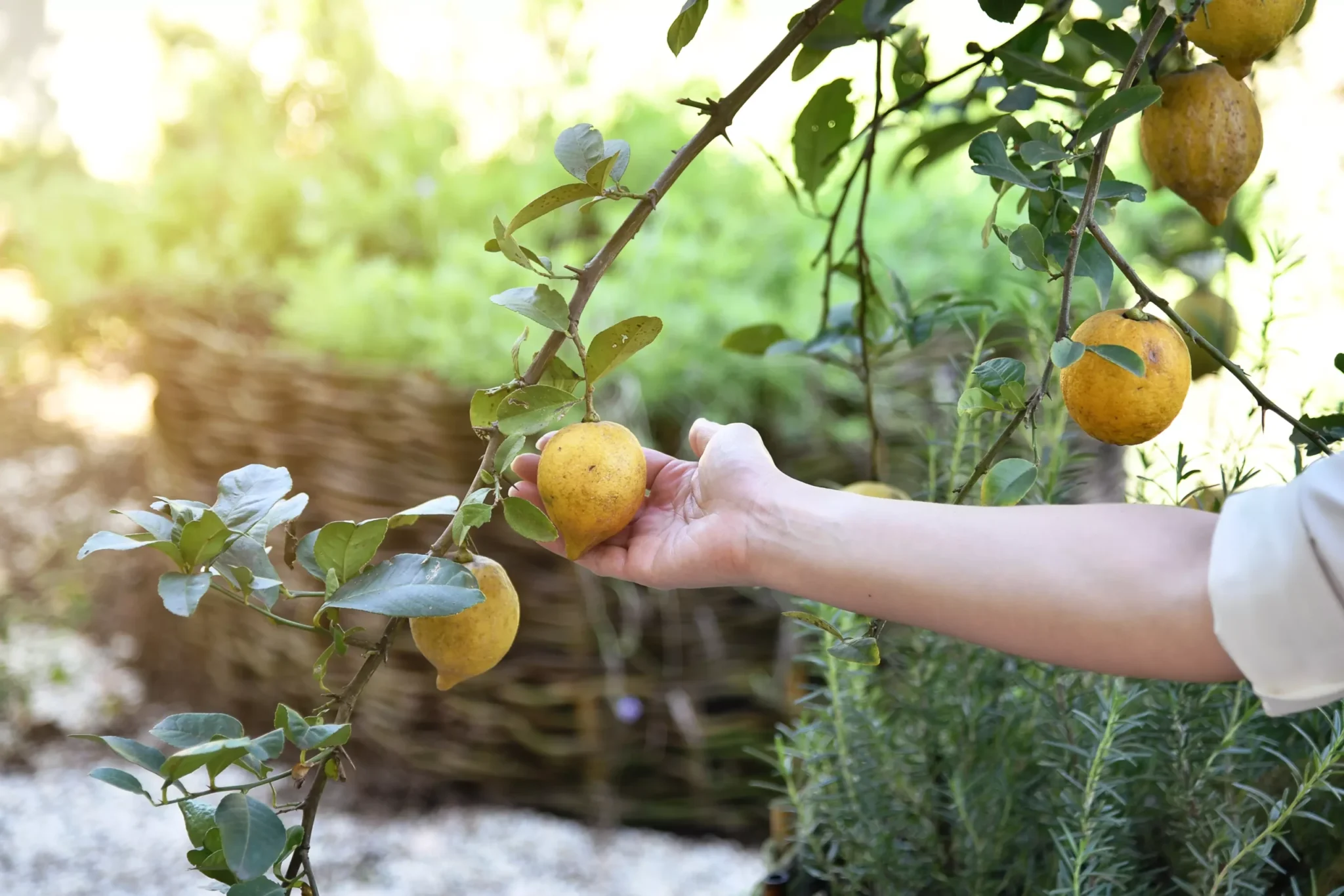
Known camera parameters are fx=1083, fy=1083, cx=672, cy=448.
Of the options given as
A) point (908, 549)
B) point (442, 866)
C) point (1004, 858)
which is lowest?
point (442, 866)

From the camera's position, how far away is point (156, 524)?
0.32 metres

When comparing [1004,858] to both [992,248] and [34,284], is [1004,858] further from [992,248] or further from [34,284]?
[34,284]

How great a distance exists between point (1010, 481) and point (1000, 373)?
3 centimetres

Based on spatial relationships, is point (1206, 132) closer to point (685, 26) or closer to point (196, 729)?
point (685, 26)

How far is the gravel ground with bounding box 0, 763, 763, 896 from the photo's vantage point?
1.09 metres

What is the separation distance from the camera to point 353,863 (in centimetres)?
113

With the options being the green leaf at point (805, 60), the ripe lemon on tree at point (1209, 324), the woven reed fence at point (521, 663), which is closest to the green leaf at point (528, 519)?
the green leaf at point (805, 60)

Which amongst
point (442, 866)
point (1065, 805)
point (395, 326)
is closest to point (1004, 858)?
point (1065, 805)

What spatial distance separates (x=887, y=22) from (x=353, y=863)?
101cm

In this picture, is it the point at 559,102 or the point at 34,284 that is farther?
the point at 34,284

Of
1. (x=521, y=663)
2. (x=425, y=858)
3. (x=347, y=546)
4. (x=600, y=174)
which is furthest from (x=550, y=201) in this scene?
(x=425, y=858)

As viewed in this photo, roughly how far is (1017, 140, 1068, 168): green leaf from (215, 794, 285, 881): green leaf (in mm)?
280

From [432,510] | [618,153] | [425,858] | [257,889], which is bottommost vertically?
[425,858]

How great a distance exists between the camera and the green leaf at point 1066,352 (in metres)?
0.29
